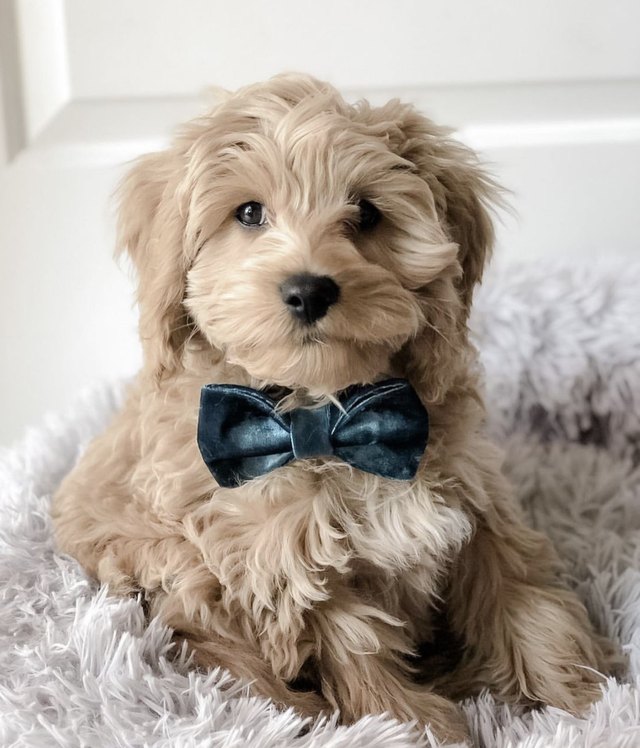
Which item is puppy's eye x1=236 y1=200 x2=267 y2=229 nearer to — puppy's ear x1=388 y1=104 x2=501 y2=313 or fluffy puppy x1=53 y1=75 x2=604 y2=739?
fluffy puppy x1=53 y1=75 x2=604 y2=739

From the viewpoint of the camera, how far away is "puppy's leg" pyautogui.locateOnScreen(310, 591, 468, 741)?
1.14m

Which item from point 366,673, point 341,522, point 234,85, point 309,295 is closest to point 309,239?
point 309,295

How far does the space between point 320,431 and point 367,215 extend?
294mm

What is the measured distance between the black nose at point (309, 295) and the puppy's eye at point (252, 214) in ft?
0.53

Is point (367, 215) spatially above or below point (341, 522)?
above

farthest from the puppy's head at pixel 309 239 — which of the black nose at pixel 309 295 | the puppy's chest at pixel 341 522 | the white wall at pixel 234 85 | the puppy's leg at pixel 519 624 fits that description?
the white wall at pixel 234 85

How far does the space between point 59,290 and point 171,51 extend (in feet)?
1.99

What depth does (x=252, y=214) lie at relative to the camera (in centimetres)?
113

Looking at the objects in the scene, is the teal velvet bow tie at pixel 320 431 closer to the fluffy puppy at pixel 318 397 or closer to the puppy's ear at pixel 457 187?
the fluffy puppy at pixel 318 397

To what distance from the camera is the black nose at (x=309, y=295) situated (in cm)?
99

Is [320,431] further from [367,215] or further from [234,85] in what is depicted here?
[234,85]

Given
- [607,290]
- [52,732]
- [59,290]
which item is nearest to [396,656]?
[52,732]

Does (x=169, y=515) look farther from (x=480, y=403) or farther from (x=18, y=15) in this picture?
(x=18, y=15)

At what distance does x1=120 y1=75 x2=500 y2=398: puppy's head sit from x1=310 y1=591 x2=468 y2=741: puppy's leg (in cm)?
31
